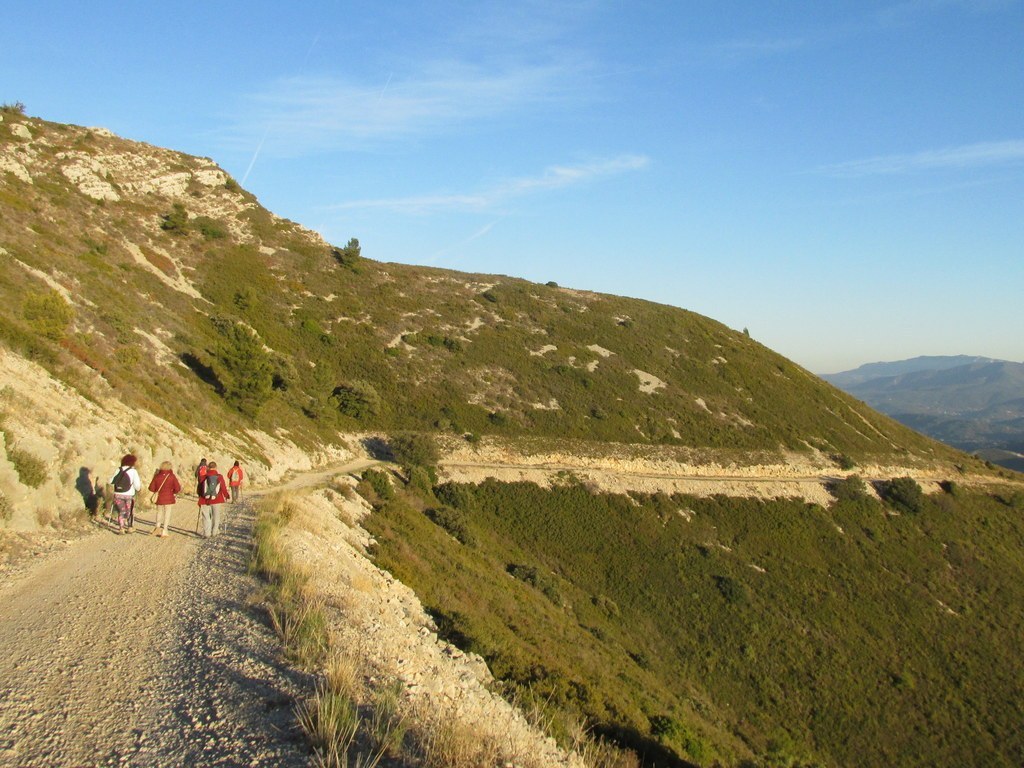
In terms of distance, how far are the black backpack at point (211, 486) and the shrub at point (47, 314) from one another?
1591cm

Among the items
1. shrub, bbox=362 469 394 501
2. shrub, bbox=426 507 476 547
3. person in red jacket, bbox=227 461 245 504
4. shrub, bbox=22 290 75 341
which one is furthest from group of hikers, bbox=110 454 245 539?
shrub, bbox=426 507 476 547

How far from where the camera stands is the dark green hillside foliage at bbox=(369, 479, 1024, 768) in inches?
798

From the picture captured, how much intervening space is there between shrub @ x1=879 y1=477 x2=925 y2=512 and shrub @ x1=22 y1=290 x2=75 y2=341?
58.3 m

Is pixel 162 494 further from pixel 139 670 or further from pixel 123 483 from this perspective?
pixel 139 670

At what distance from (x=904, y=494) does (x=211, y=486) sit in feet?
177

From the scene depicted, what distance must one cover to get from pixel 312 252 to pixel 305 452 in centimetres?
4501

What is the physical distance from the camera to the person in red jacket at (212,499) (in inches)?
583

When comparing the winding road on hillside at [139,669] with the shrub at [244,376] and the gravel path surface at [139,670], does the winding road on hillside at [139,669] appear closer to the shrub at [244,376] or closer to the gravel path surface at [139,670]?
the gravel path surface at [139,670]

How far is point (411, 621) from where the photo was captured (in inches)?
557

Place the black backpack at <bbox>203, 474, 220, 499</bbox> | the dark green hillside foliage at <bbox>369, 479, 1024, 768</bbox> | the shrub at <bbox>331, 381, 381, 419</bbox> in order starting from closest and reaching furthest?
the black backpack at <bbox>203, 474, 220, 499</bbox>, the dark green hillside foliage at <bbox>369, 479, 1024, 768</bbox>, the shrub at <bbox>331, 381, 381, 419</bbox>

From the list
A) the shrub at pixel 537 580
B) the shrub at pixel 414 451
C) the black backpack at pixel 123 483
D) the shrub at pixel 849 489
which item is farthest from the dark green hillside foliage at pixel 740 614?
the black backpack at pixel 123 483

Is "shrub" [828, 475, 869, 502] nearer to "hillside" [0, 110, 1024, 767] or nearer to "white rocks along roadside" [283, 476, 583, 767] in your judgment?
"hillside" [0, 110, 1024, 767]

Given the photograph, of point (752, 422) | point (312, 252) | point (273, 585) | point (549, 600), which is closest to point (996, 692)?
point (549, 600)

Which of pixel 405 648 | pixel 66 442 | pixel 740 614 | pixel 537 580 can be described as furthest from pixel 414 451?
pixel 405 648
